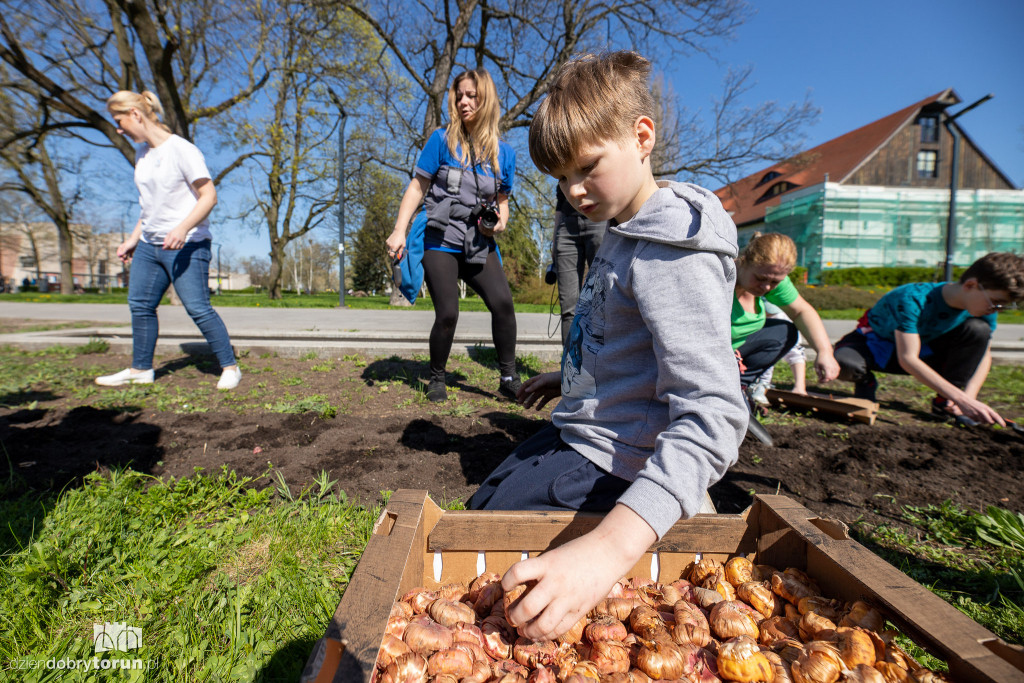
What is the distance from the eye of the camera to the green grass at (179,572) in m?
1.31

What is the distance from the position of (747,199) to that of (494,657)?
56.8 m

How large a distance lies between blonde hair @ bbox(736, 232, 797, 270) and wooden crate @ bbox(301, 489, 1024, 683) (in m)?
2.15

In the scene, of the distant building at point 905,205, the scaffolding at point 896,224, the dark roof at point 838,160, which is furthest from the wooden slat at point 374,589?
the scaffolding at point 896,224

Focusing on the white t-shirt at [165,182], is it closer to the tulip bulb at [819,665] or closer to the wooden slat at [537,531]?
the wooden slat at [537,531]

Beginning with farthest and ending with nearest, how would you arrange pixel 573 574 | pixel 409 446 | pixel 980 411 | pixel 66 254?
pixel 66 254 → pixel 980 411 → pixel 409 446 → pixel 573 574

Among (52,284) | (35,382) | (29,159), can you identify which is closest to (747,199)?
(29,159)

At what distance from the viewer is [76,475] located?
2281 millimetres

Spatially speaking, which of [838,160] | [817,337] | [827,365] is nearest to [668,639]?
[827,365]

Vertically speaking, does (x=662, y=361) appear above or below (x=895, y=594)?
above

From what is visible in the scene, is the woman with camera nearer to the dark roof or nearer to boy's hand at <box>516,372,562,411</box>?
boy's hand at <box>516,372,562,411</box>

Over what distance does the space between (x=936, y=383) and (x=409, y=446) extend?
3.33 metres

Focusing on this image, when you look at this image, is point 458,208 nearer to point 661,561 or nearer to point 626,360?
point 626,360

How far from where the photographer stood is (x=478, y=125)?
3.57 meters

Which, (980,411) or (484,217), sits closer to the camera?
(980,411)
